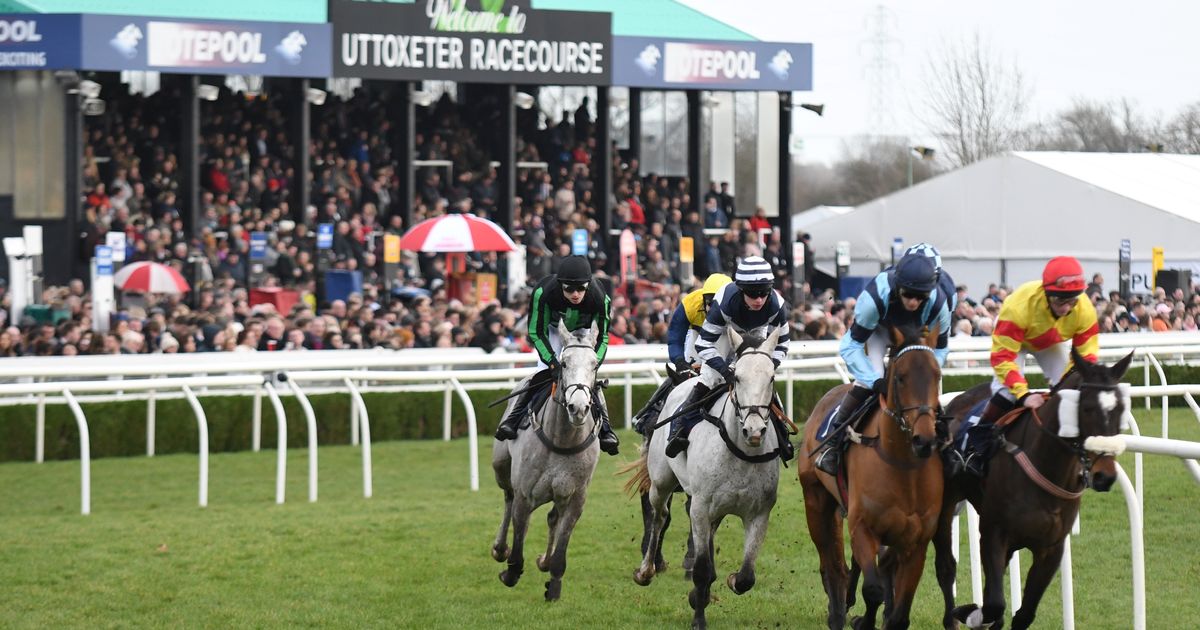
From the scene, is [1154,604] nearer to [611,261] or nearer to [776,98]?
[611,261]

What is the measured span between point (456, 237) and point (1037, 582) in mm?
11323

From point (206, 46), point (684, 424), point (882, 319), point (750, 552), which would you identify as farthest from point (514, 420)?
point (206, 46)

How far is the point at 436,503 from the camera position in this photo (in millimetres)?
9516

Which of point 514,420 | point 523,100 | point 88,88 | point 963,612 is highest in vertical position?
point 523,100

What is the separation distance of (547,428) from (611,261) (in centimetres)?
1303

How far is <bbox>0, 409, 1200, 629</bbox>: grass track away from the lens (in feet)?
21.7

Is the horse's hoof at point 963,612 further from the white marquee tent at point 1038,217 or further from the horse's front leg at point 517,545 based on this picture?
the white marquee tent at point 1038,217

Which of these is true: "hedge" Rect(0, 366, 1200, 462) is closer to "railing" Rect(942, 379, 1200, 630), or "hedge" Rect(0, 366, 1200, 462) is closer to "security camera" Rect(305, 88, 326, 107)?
"railing" Rect(942, 379, 1200, 630)

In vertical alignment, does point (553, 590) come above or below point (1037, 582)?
below

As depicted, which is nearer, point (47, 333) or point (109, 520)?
point (109, 520)

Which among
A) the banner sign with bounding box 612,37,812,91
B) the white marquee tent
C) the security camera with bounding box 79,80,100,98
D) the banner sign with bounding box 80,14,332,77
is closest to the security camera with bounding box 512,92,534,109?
the banner sign with bounding box 612,37,812,91

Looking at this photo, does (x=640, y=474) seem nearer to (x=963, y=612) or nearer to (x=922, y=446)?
(x=963, y=612)

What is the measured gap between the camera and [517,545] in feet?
23.3

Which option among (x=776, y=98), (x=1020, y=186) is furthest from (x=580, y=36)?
(x=1020, y=186)
